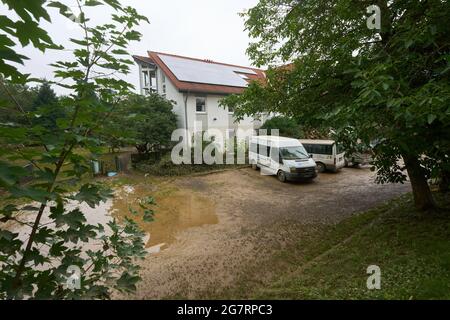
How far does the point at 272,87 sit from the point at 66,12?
18.9ft

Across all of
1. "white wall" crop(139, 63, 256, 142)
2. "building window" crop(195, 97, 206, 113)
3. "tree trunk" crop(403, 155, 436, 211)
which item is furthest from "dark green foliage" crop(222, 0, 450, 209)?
"building window" crop(195, 97, 206, 113)

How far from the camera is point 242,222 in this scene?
27.7ft

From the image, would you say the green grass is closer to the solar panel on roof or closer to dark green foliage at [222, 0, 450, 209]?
dark green foliage at [222, 0, 450, 209]

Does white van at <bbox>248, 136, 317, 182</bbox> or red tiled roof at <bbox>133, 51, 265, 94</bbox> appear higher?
red tiled roof at <bbox>133, 51, 265, 94</bbox>

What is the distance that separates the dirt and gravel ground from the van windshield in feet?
4.63

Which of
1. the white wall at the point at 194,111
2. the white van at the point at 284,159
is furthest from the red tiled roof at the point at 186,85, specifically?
the white van at the point at 284,159

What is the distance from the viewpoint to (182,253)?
6.45 m

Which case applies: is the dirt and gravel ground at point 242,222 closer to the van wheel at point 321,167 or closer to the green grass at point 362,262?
the green grass at point 362,262

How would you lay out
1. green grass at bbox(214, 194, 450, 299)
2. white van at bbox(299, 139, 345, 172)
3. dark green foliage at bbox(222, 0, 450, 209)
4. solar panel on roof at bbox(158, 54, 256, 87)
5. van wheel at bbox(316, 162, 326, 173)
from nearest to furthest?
dark green foliage at bbox(222, 0, 450, 209)
green grass at bbox(214, 194, 450, 299)
white van at bbox(299, 139, 345, 172)
van wheel at bbox(316, 162, 326, 173)
solar panel on roof at bbox(158, 54, 256, 87)

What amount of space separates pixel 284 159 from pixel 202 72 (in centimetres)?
1126

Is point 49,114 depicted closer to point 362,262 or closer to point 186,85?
point 362,262

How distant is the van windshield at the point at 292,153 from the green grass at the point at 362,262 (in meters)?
6.23

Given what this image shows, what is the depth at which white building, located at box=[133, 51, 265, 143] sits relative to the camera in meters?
18.3

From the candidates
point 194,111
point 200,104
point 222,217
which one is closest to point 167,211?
point 222,217
